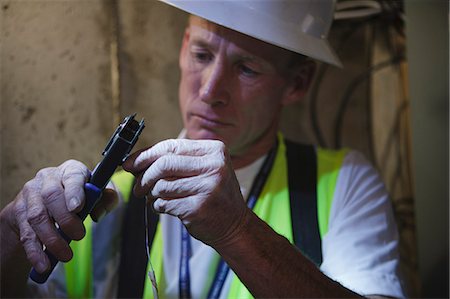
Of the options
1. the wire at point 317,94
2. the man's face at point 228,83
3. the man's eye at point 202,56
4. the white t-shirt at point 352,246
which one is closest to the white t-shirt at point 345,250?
the white t-shirt at point 352,246

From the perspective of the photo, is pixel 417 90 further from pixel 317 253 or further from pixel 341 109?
pixel 317 253

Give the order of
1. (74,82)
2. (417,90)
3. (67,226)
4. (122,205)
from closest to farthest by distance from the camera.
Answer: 1. (67,226)
2. (74,82)
3. (122,205)
4. (417,90)

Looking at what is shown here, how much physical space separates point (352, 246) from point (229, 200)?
1.07ft

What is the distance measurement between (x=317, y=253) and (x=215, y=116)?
0.28 m

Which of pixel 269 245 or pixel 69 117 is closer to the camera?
pixel 269 245

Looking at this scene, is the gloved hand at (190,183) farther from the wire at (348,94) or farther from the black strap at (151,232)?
the wire at (348,94)

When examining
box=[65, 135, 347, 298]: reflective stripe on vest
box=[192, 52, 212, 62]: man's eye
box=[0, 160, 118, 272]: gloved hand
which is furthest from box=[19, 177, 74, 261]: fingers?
box=[192, 52, 212, 62]: man's eye

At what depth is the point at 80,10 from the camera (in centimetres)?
65

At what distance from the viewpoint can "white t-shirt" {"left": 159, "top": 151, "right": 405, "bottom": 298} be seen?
79 cm

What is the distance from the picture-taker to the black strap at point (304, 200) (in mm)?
837

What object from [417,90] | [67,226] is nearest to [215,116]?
[67,226]

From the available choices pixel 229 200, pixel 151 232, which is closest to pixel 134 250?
pixel 151 232

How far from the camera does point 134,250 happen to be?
0.84 metres

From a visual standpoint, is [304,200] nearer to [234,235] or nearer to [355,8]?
[234,235]
